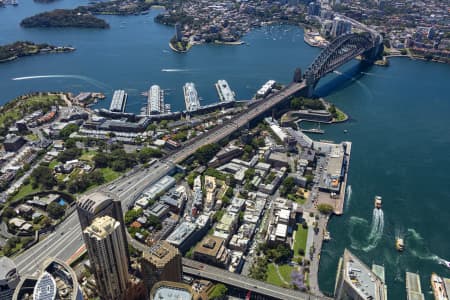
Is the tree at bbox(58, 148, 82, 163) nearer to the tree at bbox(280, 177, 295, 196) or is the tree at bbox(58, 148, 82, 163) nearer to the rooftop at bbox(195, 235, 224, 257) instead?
the rooftop at bbox(195, 235, 224, 257)

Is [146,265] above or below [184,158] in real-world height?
above

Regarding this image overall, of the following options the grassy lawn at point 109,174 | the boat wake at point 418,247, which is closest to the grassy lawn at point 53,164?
the grassy lawn at point 109,174

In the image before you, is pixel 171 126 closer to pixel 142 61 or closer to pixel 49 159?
pixel 49 159

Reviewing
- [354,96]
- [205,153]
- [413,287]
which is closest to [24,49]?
[205,153]

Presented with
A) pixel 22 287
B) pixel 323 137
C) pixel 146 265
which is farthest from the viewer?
pixel 323 137

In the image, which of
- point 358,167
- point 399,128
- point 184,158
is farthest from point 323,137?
point 184,158

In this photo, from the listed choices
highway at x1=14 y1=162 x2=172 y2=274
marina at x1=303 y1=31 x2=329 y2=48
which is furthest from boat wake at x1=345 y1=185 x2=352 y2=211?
marina at x1=303 y1=31 x2=329 y2=48
